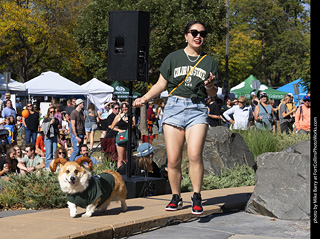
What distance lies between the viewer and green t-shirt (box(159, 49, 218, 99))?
6.70 metres

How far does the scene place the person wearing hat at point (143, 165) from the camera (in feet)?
31.3

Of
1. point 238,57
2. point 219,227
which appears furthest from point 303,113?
point 238,57

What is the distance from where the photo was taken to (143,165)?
9734mm

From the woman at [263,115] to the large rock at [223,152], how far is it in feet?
8.02

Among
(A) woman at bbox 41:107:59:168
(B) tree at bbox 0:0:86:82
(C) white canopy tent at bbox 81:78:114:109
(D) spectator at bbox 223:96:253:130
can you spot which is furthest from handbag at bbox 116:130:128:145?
(B) tree at bbox 0:0:86:82

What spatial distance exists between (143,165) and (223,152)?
A: 318cm

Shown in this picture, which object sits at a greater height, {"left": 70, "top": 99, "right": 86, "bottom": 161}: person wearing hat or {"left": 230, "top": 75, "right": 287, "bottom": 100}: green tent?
{"left": 230, "top": 75, "right": 287, "bottom": 100}: green tent

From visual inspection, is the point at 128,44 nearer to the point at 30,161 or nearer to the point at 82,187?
the point at 82,187

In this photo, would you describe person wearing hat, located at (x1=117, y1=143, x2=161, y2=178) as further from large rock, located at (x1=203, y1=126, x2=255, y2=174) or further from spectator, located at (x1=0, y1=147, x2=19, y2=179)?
spectator, located at (x1=0, y1=147, x2=19, y2=179)

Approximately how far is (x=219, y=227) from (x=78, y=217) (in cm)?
156

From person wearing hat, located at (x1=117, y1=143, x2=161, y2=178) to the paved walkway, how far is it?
144 cm

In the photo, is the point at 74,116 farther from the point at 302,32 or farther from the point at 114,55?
the point at 302,32

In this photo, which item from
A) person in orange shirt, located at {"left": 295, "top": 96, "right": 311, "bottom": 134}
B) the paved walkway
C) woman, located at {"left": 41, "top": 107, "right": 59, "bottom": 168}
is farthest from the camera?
person in orange shirt, located at {"left": 295, "top": 96, "right": 311, "bottom": 134}

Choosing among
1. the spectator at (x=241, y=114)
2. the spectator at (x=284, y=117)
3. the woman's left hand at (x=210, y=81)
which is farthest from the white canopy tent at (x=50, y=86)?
the woman's left hand at (x=210, y=81)
